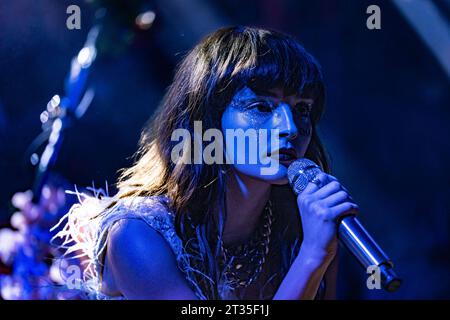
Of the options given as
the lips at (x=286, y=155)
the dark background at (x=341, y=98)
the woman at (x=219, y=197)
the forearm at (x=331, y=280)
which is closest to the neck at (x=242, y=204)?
the woman at (x=219, y=197)

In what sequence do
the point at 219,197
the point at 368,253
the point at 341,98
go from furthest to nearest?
the point at 341,98 → the point at 219,197 → the point at 368,253

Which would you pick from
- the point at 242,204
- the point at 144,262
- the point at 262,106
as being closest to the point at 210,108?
the point at 262,106

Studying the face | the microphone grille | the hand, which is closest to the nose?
the face

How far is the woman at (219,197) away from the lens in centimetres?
138

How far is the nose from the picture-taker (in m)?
1.43

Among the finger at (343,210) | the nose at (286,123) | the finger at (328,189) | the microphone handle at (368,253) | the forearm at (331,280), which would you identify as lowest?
the forearm at (331,280)

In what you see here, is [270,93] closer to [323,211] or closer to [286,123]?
[286,123]

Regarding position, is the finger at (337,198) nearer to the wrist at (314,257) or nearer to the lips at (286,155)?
the wrist at (314,257)

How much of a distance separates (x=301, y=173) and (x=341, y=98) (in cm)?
58

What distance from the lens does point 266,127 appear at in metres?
1.46

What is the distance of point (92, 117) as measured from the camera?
5.80 feet

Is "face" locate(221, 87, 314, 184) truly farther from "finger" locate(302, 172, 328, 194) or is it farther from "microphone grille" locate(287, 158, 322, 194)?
"finger" locate(302, 172, 328, 194)

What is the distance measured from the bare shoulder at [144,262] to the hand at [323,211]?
0.30 meters

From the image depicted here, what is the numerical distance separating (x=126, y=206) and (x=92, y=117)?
1.42 feet
